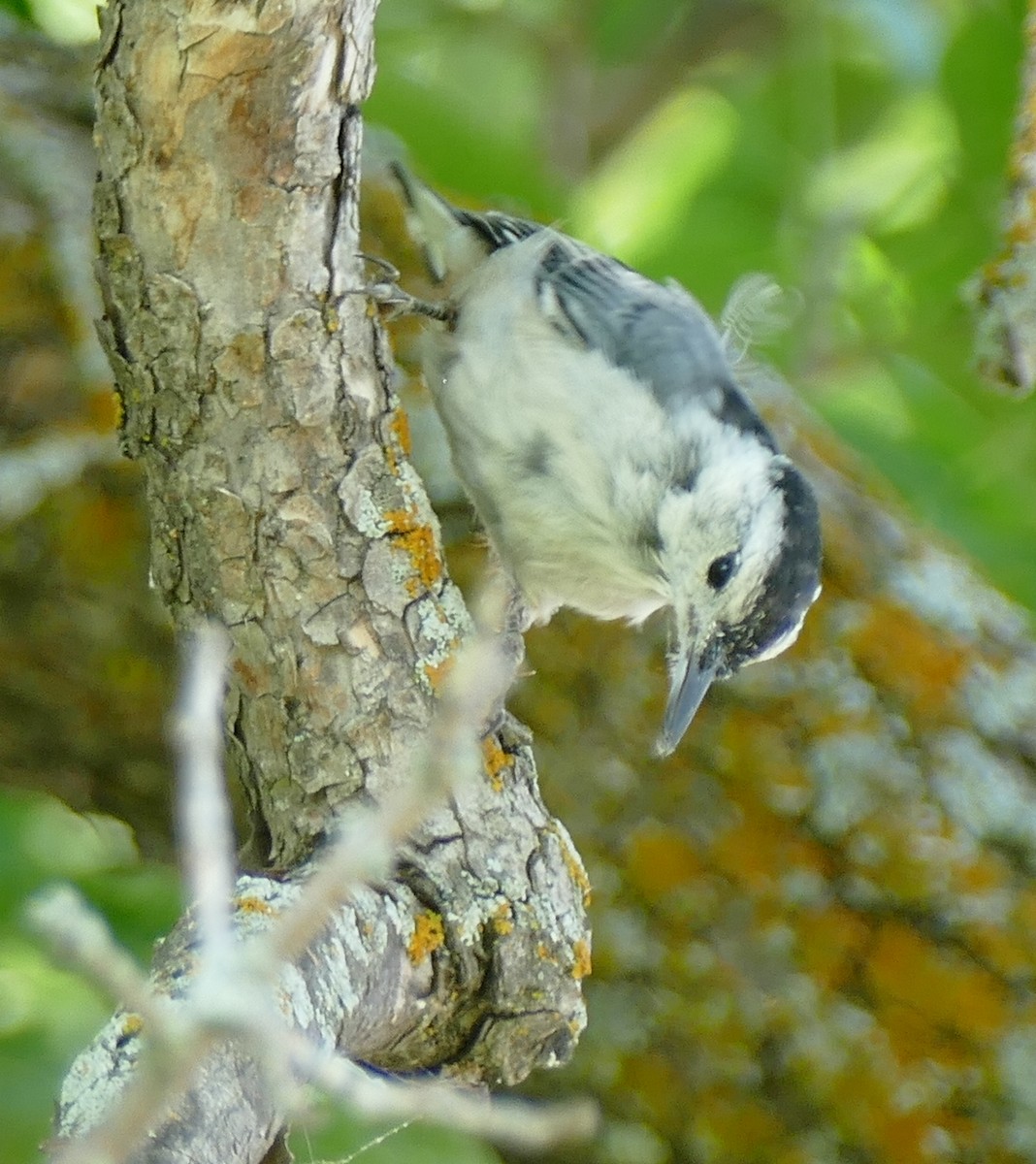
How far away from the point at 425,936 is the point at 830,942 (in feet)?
3.36

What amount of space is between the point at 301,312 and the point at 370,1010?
812 millimetres

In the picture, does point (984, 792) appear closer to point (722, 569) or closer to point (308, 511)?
point (722, 569)

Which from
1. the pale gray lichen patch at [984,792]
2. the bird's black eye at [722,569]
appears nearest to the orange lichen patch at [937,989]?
the pale gray lichen patch at [984,792]

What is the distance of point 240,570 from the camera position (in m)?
1.81

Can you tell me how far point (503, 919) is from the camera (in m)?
1.78

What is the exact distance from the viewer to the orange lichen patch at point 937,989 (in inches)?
96.3

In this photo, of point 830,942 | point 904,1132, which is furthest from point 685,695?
point 904,1132

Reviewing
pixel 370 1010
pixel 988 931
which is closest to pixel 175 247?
pixel 370 1010

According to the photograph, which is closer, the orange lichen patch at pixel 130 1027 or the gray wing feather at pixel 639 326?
the orange lichen patch at pixel 130 1027

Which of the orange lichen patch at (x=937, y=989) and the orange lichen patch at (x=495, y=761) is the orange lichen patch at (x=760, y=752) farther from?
the orange lichen patch at (x=495, y=761)

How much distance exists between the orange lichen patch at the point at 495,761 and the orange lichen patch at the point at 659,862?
71 cm

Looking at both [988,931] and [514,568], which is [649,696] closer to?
[514,568]

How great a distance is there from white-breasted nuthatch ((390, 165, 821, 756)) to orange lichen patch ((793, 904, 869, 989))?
537mm

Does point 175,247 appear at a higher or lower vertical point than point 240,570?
higher
